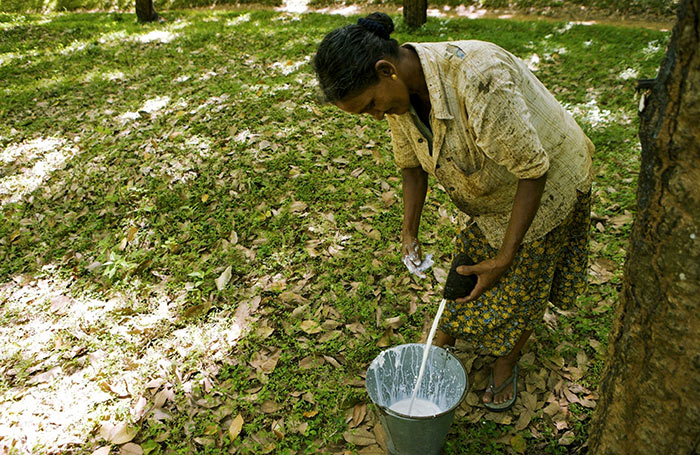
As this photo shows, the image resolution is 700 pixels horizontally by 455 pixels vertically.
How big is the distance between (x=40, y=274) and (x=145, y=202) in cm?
98

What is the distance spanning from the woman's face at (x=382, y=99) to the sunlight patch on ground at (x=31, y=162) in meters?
4.18

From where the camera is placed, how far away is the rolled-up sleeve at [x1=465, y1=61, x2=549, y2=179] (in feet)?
4.85

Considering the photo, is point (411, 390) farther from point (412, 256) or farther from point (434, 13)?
point (434, 13)

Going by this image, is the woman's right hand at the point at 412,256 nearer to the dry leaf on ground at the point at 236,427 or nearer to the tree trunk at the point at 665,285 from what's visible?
the tree trunk at the point at 665,285

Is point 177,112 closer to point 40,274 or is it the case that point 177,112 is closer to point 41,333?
point 40,274

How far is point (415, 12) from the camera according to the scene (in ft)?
24.4

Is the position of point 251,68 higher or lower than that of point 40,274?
higher

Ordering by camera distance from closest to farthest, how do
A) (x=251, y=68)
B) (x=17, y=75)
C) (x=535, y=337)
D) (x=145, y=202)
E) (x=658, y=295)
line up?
(x=658, y=295) < (x=535, y=337) < (x=145, y=202) < (x=251, y=68) < (x=17, y=75)

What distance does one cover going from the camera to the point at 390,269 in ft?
10.7

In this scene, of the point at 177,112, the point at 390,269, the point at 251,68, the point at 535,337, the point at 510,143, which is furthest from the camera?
the point at 251,68

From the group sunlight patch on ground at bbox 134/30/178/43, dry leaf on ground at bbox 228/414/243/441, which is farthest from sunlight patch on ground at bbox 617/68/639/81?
sunlight patch on ground at bbox 134/30/178/43

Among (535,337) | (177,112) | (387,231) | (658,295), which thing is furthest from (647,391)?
(177,112)

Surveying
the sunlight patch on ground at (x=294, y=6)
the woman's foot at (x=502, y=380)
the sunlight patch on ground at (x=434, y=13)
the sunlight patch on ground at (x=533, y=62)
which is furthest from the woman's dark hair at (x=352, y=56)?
the sunlight patch on ground at (x=294, y=6)

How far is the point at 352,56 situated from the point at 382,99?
185 mm
